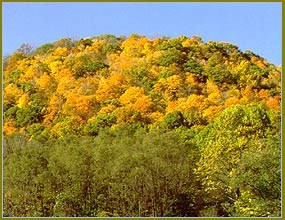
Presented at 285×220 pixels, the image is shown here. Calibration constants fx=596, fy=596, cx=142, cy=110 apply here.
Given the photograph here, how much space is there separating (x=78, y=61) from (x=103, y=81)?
3219 millimetres

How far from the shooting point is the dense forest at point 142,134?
20.2 metres

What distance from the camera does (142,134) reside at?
939 inches

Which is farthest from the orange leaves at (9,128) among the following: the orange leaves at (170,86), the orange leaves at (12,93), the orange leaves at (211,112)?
the orange leaves at (211,112)

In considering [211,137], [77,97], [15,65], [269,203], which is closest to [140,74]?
[77,97]

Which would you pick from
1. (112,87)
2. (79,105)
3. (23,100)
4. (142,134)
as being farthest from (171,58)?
(142,134)

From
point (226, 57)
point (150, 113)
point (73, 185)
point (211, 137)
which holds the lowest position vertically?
point (73, 185)

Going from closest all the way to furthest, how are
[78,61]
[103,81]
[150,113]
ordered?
[150,113] → [103,81] → [78,61]

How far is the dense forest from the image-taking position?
20.2 m

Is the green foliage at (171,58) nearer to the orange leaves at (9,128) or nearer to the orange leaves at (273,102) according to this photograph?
the orange leaves at (273,102)

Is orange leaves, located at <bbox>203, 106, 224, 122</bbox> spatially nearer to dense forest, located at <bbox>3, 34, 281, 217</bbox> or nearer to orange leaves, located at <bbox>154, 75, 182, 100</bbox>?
dense forest, located at <bbox>3, 34, 281, 217</bbox>

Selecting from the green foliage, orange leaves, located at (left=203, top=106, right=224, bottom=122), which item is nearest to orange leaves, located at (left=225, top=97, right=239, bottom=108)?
orange leaves, located at (left=203, top=106, right=224, bottom=122)

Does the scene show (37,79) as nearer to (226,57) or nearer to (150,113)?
(150,113)

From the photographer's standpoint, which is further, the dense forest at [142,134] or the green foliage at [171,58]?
the green foliage at [171,58]

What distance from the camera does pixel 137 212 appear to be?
20.7 metres
